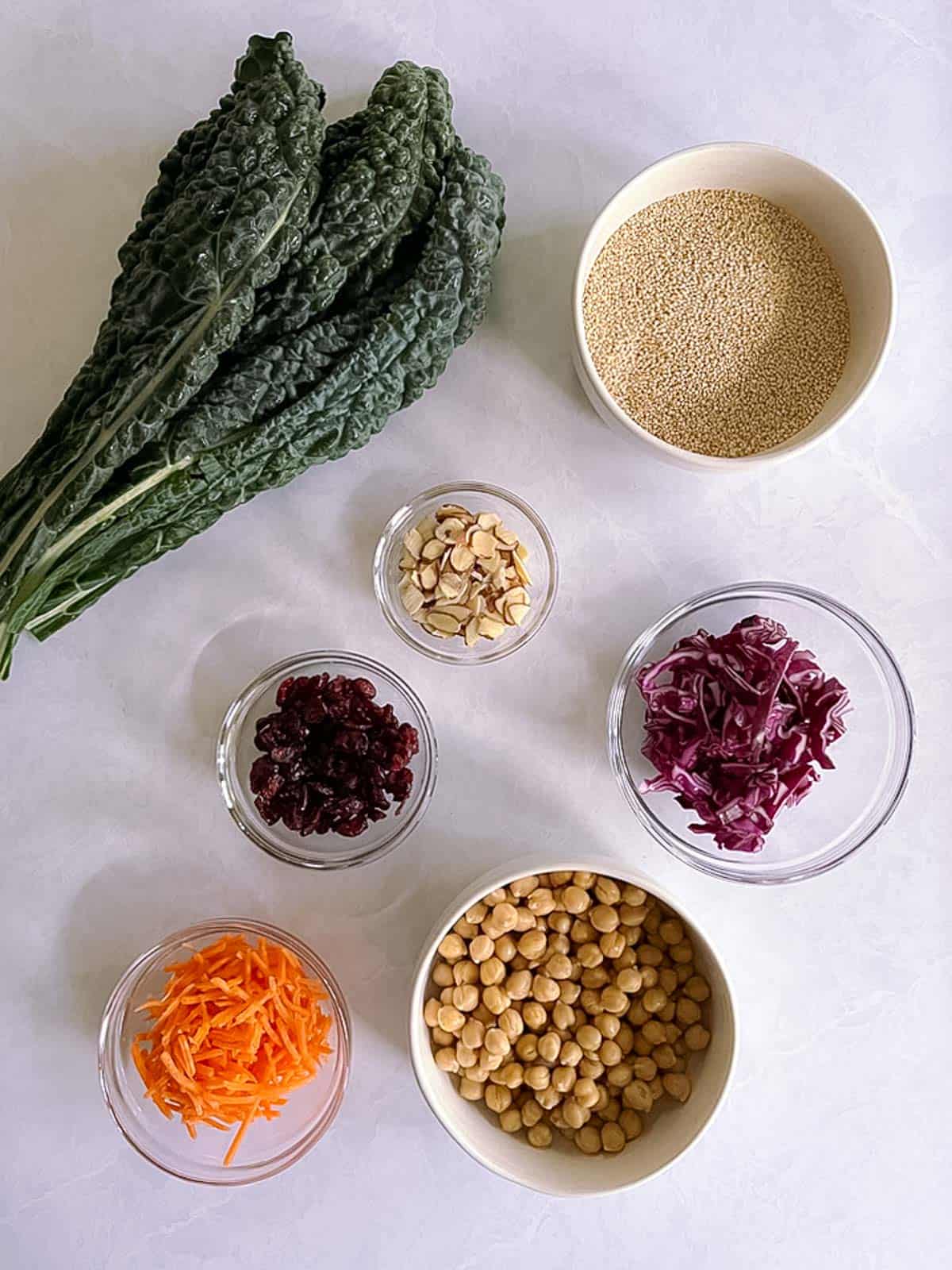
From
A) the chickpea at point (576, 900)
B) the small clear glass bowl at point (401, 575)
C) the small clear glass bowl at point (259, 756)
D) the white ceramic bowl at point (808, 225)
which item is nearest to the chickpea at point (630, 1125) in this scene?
the chickpea at point (576, 900)

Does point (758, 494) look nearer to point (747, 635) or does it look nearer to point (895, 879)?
point (747, 635)

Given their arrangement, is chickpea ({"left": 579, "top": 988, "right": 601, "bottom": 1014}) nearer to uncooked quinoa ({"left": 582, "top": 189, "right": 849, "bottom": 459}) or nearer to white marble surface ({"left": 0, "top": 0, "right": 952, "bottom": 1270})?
white marble surface ({"left": 0, "top": 0, "right": 952, "bottom": 1270})

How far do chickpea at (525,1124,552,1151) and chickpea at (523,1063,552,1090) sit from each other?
6cm

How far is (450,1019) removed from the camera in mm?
1552

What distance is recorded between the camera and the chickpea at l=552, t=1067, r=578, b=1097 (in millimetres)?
1562

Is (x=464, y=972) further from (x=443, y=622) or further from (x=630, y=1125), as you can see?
(x=443, y=622)

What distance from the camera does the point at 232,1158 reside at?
1621mm

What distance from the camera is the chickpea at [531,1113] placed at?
158 centimetres

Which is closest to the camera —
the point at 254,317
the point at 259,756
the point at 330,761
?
the point at 254,317

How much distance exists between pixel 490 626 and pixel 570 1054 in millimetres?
631

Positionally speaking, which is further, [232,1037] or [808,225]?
[808,225]

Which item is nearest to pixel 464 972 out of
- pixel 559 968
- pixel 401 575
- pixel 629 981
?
pixel 559 968

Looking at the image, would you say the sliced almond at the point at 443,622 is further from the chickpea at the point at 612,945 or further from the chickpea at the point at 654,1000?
the chickpea at the point at 654,1000

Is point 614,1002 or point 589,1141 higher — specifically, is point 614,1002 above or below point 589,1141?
above
